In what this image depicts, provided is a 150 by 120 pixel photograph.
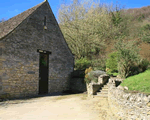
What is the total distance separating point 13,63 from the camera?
9945mm

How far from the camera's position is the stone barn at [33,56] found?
9.72 meters

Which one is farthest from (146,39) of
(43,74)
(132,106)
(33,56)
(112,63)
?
(132,106)

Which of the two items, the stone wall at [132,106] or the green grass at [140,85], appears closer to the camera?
the stone wall at [132,106]

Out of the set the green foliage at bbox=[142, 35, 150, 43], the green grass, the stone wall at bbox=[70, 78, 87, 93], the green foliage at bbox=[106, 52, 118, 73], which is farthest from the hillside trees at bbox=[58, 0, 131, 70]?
the green grass

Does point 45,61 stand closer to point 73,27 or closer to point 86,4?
point 73,27

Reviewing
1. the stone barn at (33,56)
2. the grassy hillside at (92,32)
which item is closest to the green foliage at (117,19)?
the grassy hillside at (92,32)

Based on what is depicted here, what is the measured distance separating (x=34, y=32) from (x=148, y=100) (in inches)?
379

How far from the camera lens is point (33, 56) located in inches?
442

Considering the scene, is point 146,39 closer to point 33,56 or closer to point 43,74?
point 43,74

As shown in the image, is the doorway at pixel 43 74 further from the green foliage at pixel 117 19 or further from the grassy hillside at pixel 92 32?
the green foliage at pixel 117 19

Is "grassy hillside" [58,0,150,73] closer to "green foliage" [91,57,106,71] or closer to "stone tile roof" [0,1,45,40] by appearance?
"green foliage" [91,57,106,71]

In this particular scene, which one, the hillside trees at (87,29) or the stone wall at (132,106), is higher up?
the hillside trees at (87,29)

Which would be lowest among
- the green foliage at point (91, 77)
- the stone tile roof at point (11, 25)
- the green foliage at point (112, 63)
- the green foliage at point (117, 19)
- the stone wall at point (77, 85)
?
the stone wall at point (77, 85)

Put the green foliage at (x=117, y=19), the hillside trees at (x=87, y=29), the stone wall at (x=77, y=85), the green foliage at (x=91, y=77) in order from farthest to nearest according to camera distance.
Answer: the green foliage at (x=117, y=19), the hillside trees at (x=87, y=29), the stone wall at (x=77, y=85), the green foliage at (x=91, y=77)
